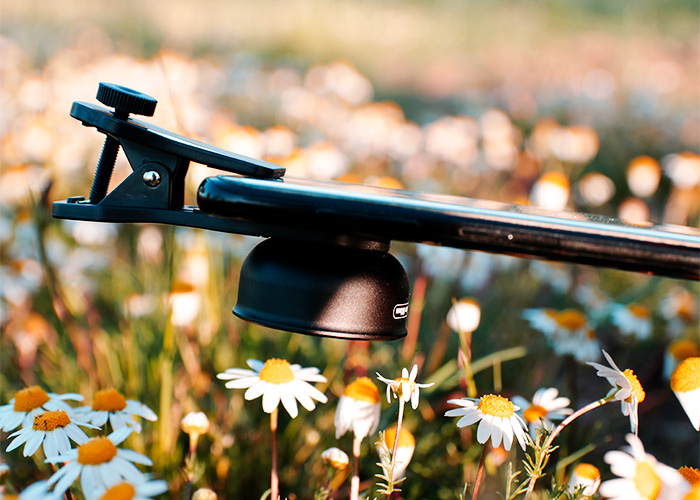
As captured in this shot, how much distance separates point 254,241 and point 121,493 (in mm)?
1565

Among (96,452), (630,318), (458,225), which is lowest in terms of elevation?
(630,318)

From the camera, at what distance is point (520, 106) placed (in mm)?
5035

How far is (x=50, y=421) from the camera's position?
845 millimetres

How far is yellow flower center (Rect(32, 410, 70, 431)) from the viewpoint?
84 cm

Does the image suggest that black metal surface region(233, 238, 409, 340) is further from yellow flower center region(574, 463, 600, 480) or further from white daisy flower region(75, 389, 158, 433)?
yellow flower center region(574, 463, 600, 480)

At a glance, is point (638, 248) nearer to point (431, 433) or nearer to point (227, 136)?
point (431, 433)

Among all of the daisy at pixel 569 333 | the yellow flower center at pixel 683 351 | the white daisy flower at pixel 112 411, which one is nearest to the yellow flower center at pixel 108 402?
the white daisy flower at pixel 112 411

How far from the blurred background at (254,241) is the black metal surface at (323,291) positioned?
0.39 metres

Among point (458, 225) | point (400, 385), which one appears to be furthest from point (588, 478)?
point (458, 225)

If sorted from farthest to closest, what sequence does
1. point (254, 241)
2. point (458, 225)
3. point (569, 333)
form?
1. point (254, 241)
2. point (569, 333)
3. point (458, 225)

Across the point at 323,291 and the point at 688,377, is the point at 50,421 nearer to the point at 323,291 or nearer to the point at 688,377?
the point at 323,291

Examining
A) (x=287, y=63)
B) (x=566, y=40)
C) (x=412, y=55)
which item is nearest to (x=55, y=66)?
(x=287, y=63)

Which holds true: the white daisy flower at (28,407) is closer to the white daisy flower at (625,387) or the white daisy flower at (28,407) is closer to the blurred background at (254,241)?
the blurred background at (254,241)

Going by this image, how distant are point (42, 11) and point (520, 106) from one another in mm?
4214
